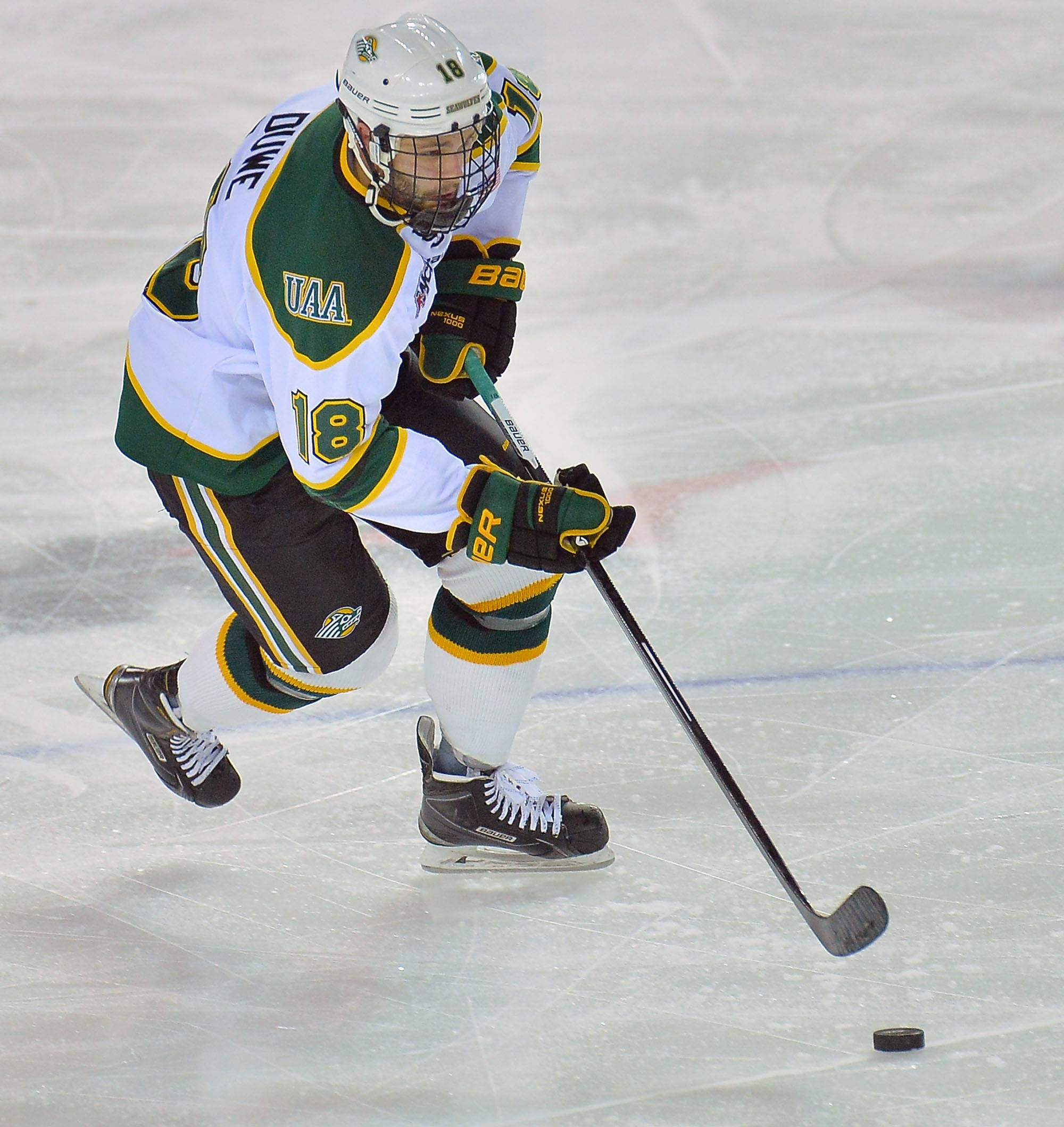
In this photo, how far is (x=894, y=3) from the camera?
5941mm

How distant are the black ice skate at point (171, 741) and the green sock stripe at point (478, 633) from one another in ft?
1.40

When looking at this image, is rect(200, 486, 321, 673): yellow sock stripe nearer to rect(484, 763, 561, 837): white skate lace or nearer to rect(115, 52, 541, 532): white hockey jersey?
rect(115, 52, 541, 532): white hockey jersey

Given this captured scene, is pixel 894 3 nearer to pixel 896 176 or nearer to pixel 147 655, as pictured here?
pixel 896 176

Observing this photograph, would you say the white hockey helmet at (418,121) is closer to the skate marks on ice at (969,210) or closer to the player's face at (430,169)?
the player's face at (430,169)

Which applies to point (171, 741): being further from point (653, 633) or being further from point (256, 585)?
point (653, 633)

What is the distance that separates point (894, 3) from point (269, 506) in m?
4.55

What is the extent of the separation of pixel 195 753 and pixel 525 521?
2.55 feet

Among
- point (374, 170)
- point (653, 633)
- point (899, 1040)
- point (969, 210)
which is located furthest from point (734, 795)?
point (969, 210)

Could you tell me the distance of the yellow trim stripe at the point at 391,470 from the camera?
6.70ft

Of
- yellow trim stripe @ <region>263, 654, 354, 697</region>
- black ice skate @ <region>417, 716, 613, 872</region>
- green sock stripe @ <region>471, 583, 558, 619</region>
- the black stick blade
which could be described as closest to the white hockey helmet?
green sock stripe @ <region>471, 583, 558, 619</region>

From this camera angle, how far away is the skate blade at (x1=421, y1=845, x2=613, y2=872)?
245cm

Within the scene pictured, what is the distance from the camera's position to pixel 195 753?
2518 millimetres

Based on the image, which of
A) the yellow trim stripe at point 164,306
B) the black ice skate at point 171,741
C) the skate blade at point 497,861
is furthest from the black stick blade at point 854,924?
the yellow trim stripe at point 164,306

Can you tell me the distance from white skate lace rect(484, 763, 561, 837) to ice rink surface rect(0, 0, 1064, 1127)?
114 millimetres
